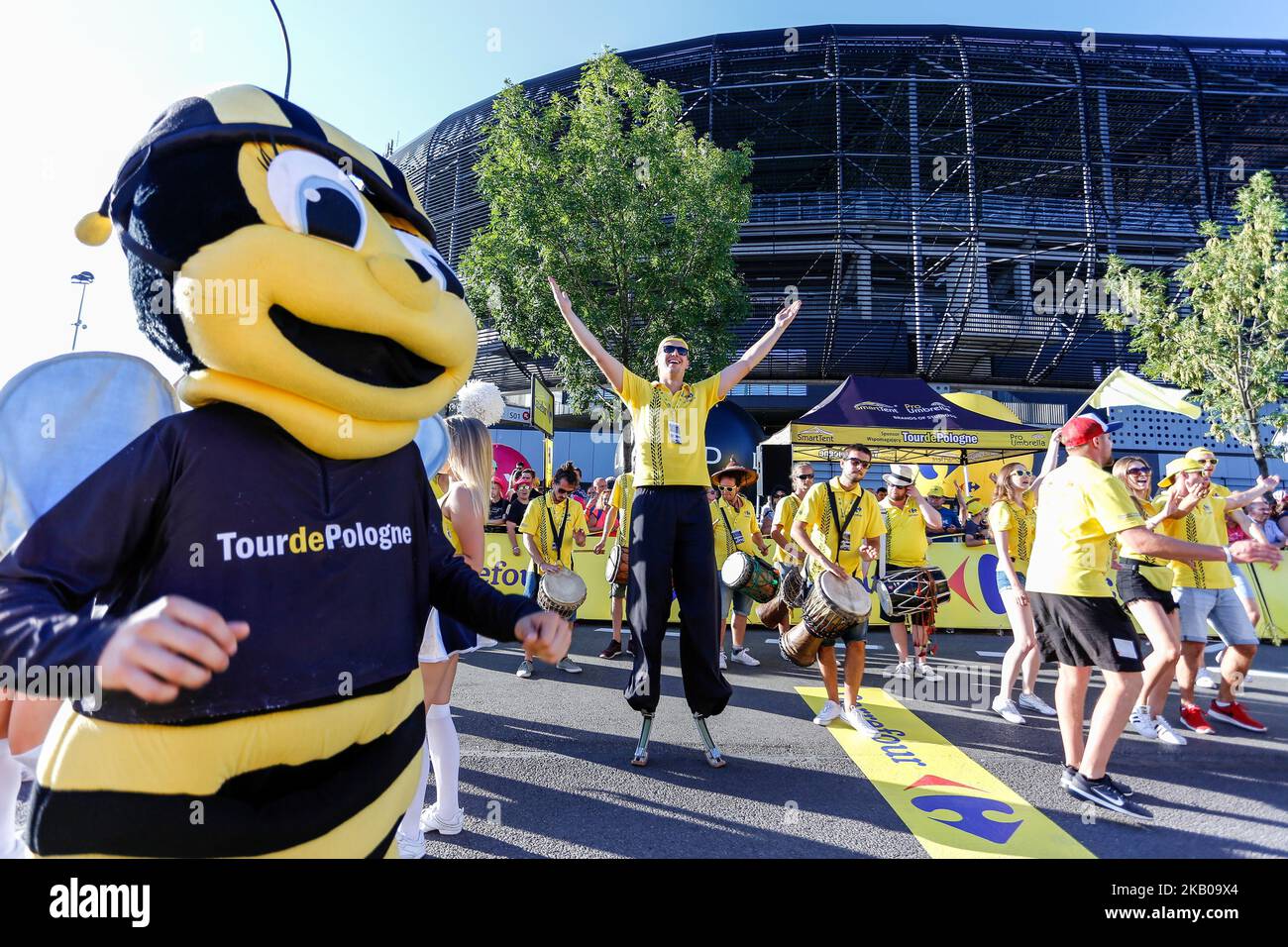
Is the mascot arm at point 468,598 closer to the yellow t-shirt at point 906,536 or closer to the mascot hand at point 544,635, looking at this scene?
the mascot hand at point 544,635

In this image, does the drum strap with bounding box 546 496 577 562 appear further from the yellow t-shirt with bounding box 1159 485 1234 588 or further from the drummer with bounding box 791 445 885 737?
the yellow t-shirt with bounding box 1159 485 1234 588

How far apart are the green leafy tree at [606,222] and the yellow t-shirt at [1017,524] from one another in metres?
7.72

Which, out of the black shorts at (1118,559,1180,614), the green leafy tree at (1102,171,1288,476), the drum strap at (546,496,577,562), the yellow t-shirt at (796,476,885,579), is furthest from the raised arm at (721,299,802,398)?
the green leafy tree at (1102,171,1288,476)

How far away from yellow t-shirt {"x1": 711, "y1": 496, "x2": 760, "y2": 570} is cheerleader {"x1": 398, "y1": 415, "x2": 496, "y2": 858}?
3.99 metres

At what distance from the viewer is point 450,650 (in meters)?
2.78

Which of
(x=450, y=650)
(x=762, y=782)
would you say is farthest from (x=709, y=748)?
(x=450, y=650)

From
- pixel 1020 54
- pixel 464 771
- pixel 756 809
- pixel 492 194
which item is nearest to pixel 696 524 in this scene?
pixel 756 809

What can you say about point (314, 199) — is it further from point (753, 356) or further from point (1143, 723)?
point (1143, 723)

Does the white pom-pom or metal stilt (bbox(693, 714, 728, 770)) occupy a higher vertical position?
the white pom-pom

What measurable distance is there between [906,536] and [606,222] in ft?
26.6

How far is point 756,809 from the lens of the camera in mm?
3115

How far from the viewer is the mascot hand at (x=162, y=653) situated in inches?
35.7

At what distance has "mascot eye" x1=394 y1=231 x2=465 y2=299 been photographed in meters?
1.50

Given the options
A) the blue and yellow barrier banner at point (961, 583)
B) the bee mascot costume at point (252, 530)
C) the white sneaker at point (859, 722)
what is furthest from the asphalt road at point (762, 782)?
the blue and yellow barrier banner at point (961, 583)
